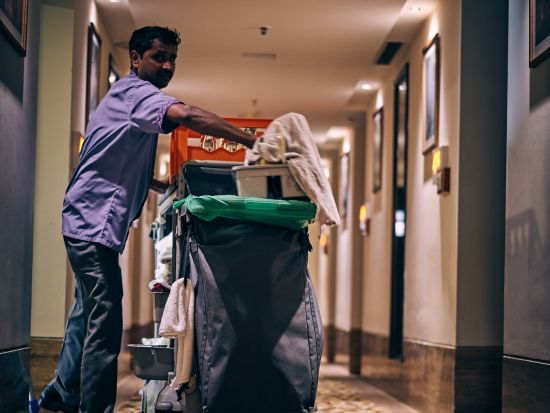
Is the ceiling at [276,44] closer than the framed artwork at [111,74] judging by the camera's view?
Yes

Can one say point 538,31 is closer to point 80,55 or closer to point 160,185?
point 160,185

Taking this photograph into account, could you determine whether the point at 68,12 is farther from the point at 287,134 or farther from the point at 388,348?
the point at 388,348

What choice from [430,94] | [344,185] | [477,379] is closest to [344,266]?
[344,185]

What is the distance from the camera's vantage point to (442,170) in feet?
17.5

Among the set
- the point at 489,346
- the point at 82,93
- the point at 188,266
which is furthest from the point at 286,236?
the point at 82,93

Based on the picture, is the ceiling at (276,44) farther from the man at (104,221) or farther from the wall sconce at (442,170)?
the man at (104,221)

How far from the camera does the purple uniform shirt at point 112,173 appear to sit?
271cm

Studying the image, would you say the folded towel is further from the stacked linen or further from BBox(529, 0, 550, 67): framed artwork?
BBox(529, 0, 550, 67): framed artwork

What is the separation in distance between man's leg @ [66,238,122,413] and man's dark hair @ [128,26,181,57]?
67 centimetres

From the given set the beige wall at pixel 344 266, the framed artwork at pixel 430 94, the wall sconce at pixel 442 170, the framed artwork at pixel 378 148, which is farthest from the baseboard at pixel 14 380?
the beige wall at pixel 344 266

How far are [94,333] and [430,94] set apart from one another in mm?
3930

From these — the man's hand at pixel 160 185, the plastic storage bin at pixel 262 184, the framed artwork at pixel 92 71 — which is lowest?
the plastic storage bin at pixel 262 184

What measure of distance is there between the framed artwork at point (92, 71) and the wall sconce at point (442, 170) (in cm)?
216

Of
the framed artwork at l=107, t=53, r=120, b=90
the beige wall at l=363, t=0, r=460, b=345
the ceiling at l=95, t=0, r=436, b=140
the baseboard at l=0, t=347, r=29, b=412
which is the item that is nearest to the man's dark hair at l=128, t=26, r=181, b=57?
the baseboard at l=0, t=347, r=29, b=412
